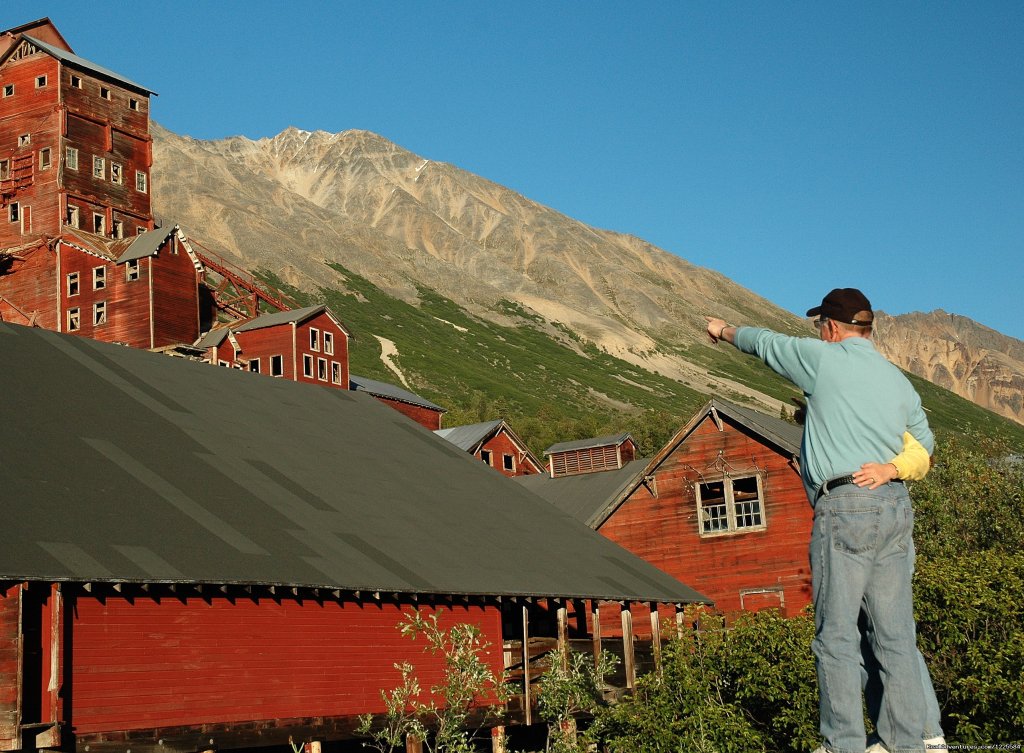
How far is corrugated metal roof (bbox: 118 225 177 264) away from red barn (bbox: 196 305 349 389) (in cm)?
503

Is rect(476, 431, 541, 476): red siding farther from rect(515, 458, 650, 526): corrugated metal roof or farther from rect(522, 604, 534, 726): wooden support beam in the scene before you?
rect(522, 604, 534, 726): wooden support beam

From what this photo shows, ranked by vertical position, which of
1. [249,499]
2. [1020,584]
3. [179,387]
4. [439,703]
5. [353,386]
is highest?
[353,386]

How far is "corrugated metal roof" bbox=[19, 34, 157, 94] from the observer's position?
2467 inches

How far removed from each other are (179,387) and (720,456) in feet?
62.5

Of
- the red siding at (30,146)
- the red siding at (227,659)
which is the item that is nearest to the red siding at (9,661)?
the red siding at (227,659)

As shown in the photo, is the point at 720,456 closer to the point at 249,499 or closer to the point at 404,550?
the point at 404,550

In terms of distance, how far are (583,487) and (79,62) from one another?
118 feet

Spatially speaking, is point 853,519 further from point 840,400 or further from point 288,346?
point 288,346

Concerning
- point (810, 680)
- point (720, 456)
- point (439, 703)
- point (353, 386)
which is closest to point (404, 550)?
point (439, 703)

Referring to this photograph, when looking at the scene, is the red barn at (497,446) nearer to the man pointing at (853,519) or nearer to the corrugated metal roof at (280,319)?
the corrugated metal roof at (280,319)

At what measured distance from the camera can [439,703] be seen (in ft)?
79.6

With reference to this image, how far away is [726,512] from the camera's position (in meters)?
40.5

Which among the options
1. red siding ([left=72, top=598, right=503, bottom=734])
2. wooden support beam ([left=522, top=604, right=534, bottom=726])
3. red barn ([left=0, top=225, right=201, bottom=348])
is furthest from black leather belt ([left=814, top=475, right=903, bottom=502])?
red barn ([left=0, top=225, right=201, bottom=348])

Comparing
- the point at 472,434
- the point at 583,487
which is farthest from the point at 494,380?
the point at 583,487
